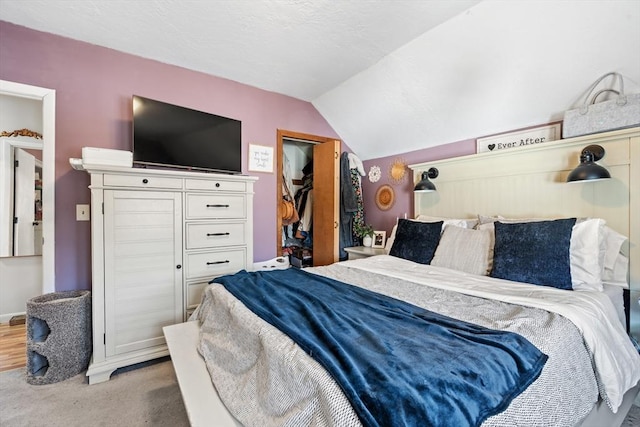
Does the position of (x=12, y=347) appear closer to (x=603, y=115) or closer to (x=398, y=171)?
(x=398, y=171)

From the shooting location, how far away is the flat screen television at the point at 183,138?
229cm

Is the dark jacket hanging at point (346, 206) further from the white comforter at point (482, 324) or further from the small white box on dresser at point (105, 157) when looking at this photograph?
the small white box on dresser at point (105, 157)

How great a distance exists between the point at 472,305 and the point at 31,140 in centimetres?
405

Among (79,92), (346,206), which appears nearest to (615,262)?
(346,206)

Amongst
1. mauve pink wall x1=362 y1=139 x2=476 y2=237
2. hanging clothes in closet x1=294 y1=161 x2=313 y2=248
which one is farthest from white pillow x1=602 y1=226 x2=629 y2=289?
hanging clothes in closet x1=294 y1=161 x2=313 y2=248

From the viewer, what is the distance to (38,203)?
284cm

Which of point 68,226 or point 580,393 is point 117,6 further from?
point 580,393

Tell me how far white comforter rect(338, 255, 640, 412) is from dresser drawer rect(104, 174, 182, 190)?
184cm

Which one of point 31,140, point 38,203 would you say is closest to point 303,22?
point 31,140

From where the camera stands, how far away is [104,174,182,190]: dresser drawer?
1955mm

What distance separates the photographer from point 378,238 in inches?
140

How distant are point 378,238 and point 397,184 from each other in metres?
0.71

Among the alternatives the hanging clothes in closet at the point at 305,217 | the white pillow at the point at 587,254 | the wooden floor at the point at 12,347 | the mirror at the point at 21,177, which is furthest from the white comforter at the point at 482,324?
the mirror at the point at 21,177

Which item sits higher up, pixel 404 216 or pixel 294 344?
pixel 404 216
